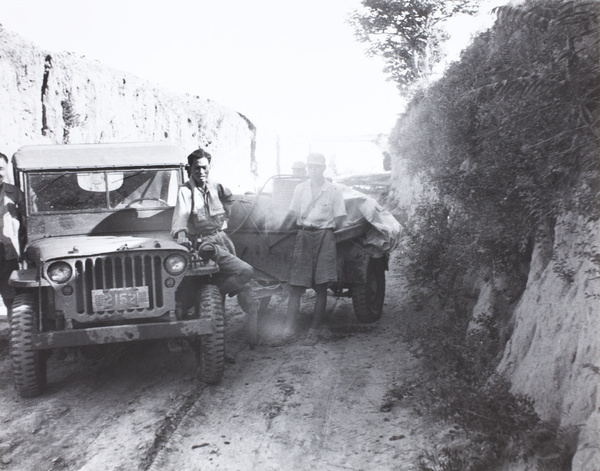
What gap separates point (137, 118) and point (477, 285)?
11.9 metres

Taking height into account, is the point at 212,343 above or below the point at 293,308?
above

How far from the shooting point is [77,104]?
508 inches

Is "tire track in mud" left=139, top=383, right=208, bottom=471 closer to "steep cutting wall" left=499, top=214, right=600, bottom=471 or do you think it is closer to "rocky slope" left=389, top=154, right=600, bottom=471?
"rocky slope" left=389, top=154, right=600, bottom=471

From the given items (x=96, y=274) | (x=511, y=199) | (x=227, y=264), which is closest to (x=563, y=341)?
(x=511, y=199)

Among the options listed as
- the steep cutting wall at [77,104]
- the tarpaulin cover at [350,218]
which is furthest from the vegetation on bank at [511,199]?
the steep cutting wall at [77,104]

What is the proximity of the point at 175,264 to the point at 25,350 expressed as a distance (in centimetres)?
139

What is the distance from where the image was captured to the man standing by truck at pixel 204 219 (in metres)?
5.72

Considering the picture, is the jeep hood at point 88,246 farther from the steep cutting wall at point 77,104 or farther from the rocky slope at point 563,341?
the steep cutting wall at point 77,104

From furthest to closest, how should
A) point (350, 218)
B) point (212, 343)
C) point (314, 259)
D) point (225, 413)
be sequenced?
point (350, 218) → point (314, 259) → point (212, 343) → point (225, 413)

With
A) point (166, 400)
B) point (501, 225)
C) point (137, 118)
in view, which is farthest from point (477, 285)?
point (137, 118)

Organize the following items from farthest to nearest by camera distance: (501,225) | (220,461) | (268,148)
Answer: (268,148)
(501,225)
(220,461)

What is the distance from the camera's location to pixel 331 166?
43.7 m

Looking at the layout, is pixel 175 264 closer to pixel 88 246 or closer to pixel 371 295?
pixel 88 246

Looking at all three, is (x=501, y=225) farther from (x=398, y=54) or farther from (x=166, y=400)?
(x=398, y=54)
